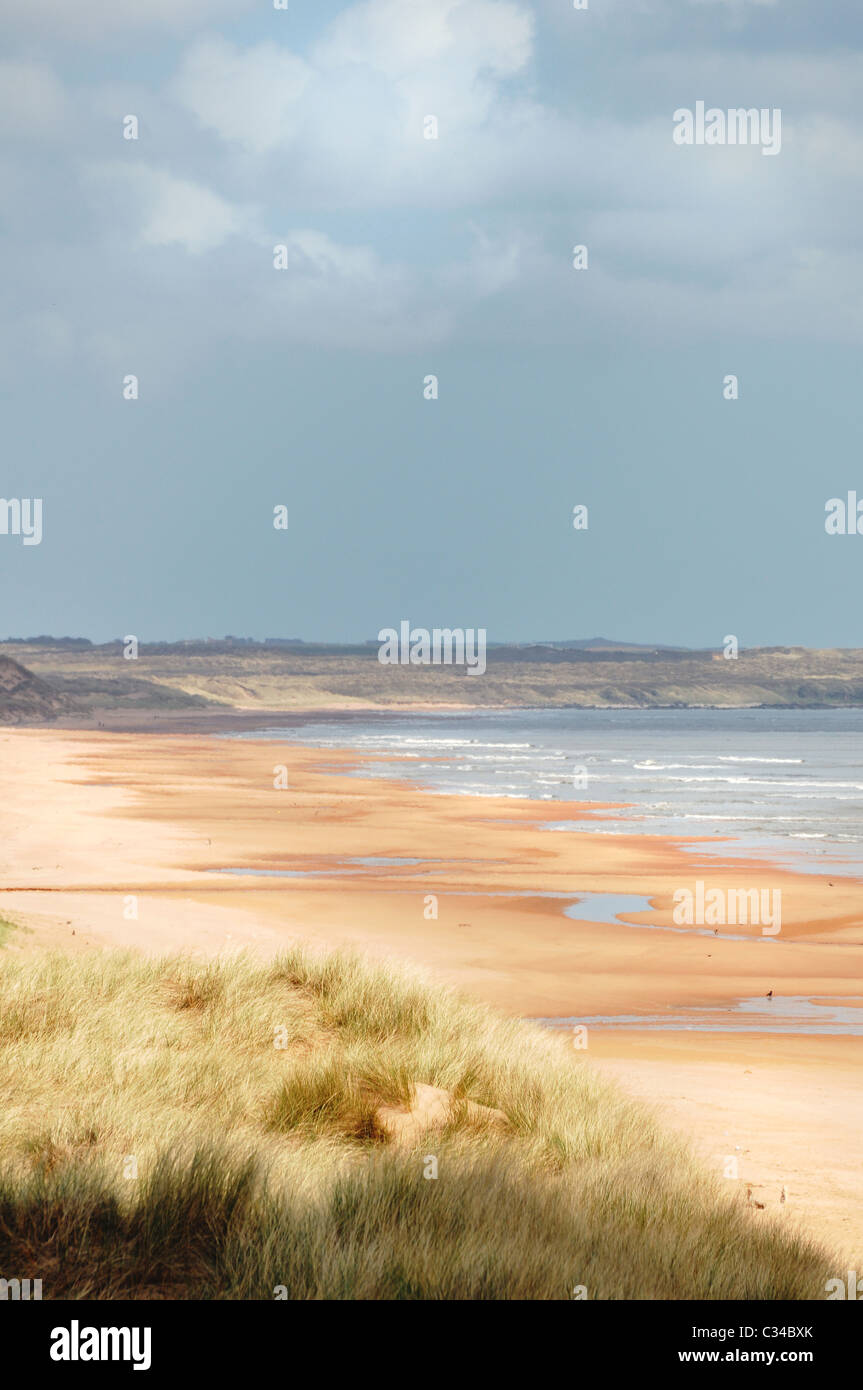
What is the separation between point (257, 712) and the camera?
115m

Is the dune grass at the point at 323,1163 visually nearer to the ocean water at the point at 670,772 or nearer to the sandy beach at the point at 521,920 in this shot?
the sandy beach at the point at 521,920

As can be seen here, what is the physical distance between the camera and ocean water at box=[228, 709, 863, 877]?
2909 cm

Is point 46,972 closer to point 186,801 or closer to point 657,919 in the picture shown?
point 657,919

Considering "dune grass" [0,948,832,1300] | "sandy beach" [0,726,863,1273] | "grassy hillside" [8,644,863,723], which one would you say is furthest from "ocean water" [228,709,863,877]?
"grassy hillside" [8,644,863,723]

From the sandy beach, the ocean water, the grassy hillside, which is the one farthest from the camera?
the grassy hillside

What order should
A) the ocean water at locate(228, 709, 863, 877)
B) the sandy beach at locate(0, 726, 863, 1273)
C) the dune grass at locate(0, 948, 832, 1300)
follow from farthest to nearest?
the ocean water at locate(228, 709, 863, 877) → the sandy beach at locate(0, 726, 863, 1273) → the dune grass at locate(0, 948, 832, 1300)

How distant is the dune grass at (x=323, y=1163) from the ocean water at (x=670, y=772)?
52.8 ft

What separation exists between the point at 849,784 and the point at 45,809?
87.2ft

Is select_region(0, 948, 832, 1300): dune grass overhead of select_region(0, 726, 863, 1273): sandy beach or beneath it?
overhead

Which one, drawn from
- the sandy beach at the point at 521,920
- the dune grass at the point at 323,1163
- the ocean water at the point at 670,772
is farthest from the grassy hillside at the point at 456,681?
the dune grass at the point at 323,1163

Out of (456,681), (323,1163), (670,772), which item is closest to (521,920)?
(323,1163)

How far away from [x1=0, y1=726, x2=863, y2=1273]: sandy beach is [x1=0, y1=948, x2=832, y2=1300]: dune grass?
1238 millimetres

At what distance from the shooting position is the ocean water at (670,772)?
95.5 feet

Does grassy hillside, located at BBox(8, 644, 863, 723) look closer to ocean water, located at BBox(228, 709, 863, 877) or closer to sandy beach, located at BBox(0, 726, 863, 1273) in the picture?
ocean water, located at BBox(228, 709, 863, 877)
